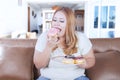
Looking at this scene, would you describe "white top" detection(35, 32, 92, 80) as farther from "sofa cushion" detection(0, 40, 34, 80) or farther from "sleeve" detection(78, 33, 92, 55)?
"sofa cushion" detection(0, 40, 34, 80)

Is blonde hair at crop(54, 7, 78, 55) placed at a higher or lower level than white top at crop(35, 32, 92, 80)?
higher

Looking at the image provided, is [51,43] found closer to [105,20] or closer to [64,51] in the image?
[64,51]

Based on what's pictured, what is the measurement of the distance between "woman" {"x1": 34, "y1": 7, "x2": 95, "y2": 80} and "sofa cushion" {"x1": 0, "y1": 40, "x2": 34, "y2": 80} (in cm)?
17

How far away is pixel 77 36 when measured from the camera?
1.48m

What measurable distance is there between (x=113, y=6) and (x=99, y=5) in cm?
48

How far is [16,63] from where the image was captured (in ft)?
5.18

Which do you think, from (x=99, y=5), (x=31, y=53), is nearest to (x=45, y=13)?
(x=99, y=5)

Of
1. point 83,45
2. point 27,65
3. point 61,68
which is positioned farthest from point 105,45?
point 27,65

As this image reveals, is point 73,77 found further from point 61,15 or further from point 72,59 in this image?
point 61,15

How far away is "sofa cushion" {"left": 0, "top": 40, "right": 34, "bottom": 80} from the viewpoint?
5.10 ft

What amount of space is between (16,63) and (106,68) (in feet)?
2.24

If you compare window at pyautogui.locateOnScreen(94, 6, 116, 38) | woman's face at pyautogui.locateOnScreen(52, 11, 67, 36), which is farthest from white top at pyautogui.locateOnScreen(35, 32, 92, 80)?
window at pyautogui.locateOnScreen(94, 6, 116, 38)

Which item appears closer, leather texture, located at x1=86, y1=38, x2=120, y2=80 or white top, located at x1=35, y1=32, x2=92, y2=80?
white top, located at x1=35, y1=32, x2=92, y2=80

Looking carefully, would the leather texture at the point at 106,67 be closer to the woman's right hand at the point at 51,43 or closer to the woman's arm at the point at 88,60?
the woman's arm at the point at 88,60
